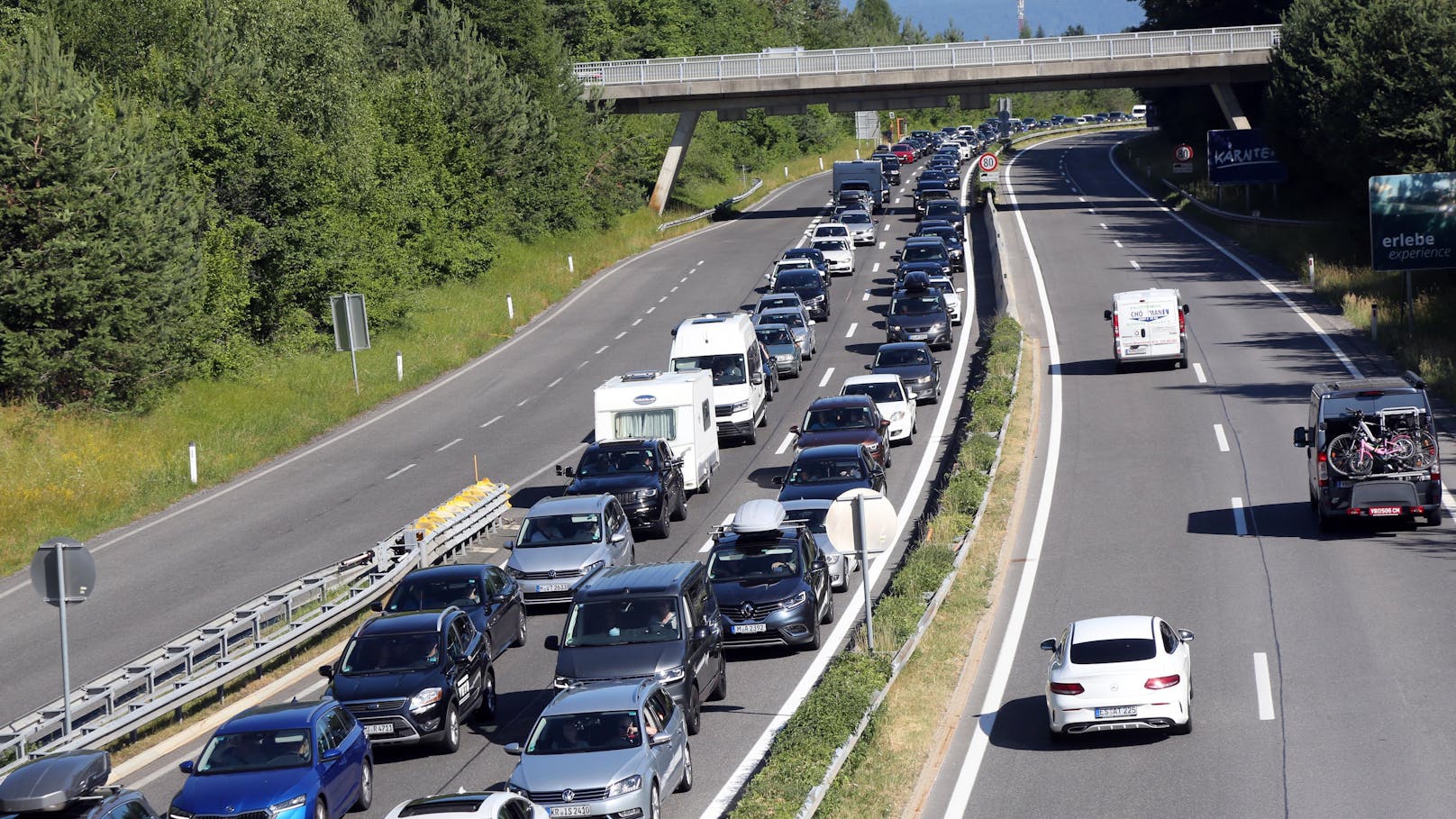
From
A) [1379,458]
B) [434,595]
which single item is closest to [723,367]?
[434,595]

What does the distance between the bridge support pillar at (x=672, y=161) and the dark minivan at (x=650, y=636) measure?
65215 mm

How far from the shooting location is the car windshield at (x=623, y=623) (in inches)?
760

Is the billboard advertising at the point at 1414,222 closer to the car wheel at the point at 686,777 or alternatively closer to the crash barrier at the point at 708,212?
the car wheel at the point at 686,777

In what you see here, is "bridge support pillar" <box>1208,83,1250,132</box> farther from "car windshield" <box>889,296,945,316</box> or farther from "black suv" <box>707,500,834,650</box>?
"black suv" <box>707,500,834,650</box>

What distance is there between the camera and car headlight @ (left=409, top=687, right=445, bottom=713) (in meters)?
18.2

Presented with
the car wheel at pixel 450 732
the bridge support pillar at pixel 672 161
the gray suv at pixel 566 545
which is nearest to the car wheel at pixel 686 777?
the car wheel at pixel 450 732

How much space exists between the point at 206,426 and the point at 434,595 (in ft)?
68.1

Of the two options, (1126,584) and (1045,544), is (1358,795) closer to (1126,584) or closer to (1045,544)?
(1126,584)

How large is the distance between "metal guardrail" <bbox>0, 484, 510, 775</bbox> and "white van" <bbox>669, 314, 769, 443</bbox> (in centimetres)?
937

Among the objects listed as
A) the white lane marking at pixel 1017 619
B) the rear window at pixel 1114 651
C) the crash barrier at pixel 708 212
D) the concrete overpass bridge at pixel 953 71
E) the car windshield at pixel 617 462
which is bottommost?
the white lane marking at pixel 1017 619

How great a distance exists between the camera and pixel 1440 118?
56.4 m

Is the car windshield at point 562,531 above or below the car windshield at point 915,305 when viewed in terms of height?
below

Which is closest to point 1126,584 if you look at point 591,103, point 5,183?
point 5,183

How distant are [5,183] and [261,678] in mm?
20898
